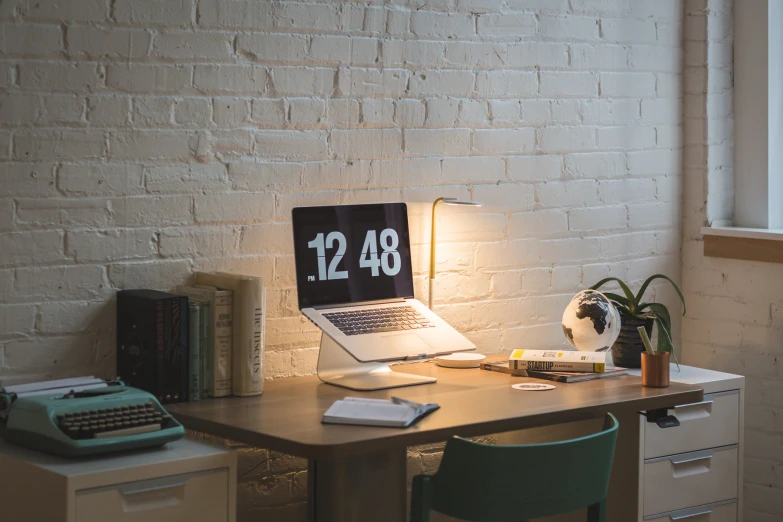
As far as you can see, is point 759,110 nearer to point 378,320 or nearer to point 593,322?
point 593,322

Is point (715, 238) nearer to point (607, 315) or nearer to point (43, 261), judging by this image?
point (607, 315)

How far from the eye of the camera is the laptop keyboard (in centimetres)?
259

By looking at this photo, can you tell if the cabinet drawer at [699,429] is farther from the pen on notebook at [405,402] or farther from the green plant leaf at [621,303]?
the pen on notebook at [405,402]

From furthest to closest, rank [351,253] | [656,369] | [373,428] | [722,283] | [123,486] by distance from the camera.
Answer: [722,283], [351,253], [656,369], [373,428], [123,486]

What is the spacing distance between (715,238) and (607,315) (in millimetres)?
777

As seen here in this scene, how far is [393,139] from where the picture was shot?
9.53ft

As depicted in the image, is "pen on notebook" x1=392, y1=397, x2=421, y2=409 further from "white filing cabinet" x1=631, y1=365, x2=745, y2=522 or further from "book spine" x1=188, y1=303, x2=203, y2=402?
"white filing cabinet" x1=631, y1=365, x2=745, y2=522

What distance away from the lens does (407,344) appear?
8.53 feet

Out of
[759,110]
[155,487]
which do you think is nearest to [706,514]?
[759,110]

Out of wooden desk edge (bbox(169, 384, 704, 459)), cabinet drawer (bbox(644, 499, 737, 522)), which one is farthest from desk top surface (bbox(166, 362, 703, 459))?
cabinet drawer (bbox(644, 499, 737, 522))

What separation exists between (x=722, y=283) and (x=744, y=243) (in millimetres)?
167

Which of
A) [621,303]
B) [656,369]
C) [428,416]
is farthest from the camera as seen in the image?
[621,303]

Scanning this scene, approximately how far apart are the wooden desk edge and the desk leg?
213mm

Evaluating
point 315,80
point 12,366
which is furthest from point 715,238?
point 12,366
